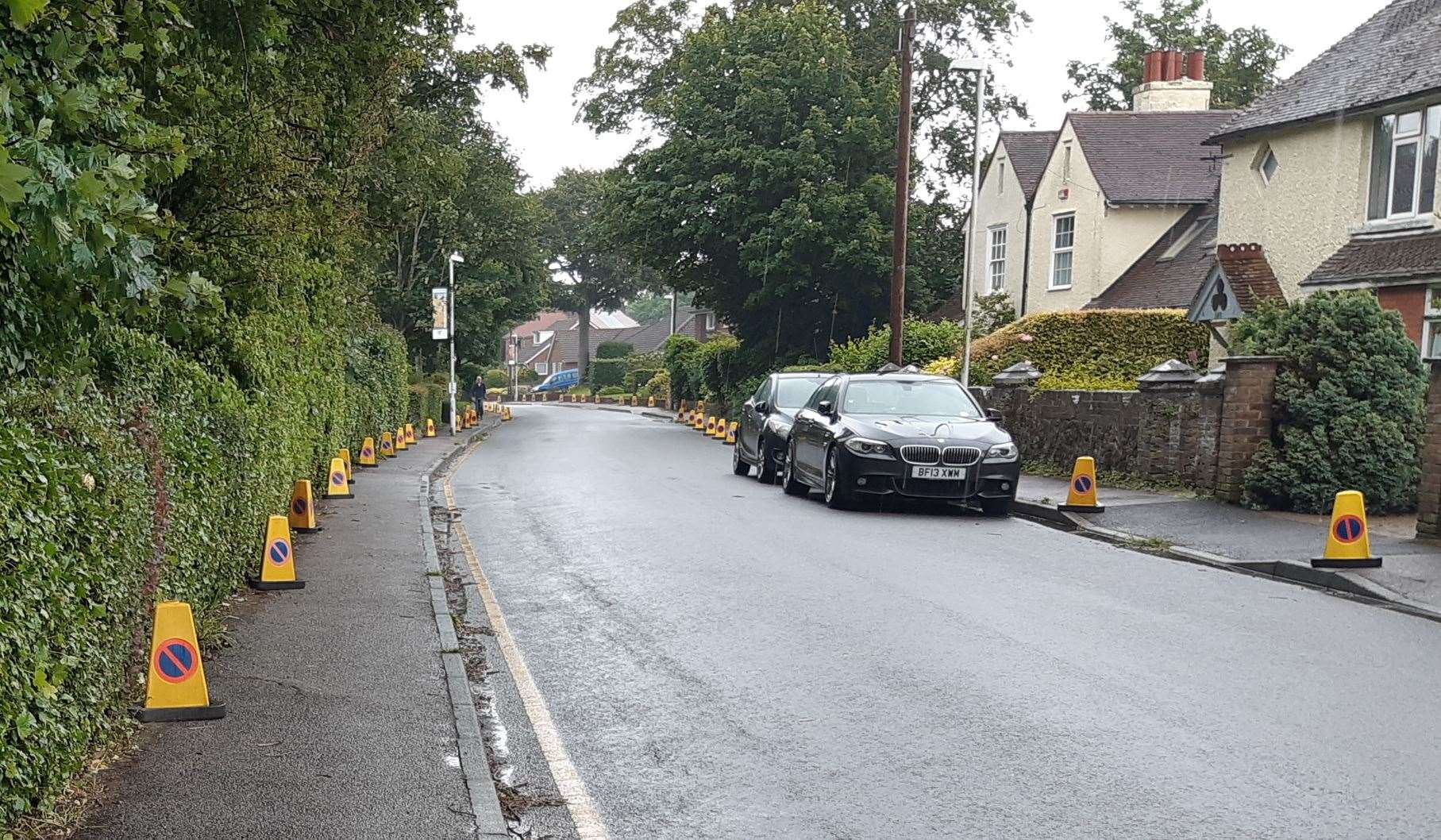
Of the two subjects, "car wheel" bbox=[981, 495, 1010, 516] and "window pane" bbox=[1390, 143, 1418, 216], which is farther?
"window pane" bbox=[1390, 143, 1418, 216]

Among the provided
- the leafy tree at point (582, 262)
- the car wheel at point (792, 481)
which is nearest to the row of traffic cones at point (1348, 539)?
the car wheel at point (792, 481)

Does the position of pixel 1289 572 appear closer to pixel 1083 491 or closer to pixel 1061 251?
pixel 1083 491

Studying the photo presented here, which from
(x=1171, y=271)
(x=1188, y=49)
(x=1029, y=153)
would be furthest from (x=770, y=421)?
(x=1188, y=49)

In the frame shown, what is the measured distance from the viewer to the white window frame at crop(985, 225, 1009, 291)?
38750 millimetres

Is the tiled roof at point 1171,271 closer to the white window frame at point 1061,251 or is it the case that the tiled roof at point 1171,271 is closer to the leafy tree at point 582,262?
the white window frame at point 1061,251

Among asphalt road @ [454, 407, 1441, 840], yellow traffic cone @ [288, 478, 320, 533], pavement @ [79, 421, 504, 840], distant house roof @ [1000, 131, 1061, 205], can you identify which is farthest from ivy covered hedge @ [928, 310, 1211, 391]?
pavement @ [79, 421, 504, 840]

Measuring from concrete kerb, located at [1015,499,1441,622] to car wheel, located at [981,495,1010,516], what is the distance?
0.82 meters

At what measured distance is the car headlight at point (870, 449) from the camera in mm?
15414

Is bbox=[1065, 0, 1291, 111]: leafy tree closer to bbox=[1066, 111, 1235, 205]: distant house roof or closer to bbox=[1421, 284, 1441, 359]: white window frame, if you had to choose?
bbox=[1066, 111, 1235, 205]: distant house roof

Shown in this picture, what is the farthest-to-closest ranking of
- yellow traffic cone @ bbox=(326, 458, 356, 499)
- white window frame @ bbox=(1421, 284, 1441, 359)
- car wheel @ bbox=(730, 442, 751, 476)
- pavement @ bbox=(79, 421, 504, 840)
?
car wheel @ bbox=(730, 442, 751, 476), white window frame @ bbox=(1421, 284, 1441, 359), yellow traffic cone @ bbox=(326, 458, 356, 499), pavement @ bbox=(79, 421, 504, 840)

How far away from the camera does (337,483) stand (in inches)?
660

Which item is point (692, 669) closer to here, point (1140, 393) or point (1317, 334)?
point (1317, 334)

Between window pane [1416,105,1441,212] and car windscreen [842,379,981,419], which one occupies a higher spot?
window pane [1416,105,1441,212]

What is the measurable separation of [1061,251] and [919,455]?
21.7 meters
